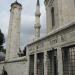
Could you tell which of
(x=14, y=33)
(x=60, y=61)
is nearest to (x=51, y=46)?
(x=60, y=61)

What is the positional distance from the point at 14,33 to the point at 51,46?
936 cm

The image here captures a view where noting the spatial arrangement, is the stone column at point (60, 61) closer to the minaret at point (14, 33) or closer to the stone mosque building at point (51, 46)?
the stone mosque building at point (51, 46)

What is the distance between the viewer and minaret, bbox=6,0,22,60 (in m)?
15.6

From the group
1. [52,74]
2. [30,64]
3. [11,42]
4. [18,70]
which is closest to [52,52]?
[52,74]

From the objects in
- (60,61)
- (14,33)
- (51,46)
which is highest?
(14,33)

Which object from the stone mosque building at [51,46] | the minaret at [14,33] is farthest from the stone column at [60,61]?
the minaret at [14,33]

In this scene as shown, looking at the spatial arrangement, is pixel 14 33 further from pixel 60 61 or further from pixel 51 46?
pixel 60 61

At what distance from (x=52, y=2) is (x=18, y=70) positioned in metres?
5.61

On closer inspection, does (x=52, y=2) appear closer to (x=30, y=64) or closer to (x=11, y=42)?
(x=11, y=42)

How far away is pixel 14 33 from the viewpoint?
1572 centimetres

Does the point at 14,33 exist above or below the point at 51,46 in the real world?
above

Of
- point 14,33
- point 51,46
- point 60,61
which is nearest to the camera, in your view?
point 60,61

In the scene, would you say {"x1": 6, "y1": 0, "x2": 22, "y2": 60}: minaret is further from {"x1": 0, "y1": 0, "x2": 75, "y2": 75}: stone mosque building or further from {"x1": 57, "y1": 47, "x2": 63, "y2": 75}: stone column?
{"x1": 57, "y1": 47, "x2": 63, "y2": 75}: stone column

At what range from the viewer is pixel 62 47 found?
599cm
